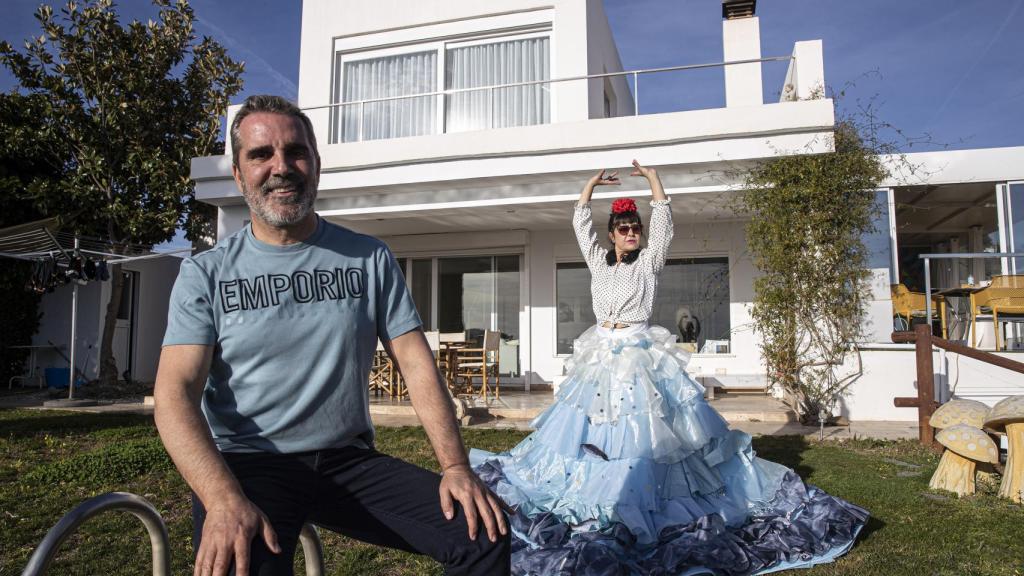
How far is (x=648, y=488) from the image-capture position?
132 inches

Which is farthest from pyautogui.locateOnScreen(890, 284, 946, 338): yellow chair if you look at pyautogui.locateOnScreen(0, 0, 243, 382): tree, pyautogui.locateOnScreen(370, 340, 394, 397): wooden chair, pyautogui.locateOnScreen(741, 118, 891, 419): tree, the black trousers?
pyautogui.locateOnScreen(0, 0, 243, 382): tree

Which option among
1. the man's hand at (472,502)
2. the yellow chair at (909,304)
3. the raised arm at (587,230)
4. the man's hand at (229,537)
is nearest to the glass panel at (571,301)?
the yellow chair at (909,304)

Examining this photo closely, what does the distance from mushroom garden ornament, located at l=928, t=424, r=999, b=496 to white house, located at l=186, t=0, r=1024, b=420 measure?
3061 mm

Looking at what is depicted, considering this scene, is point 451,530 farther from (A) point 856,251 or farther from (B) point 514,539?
(A) point 856,251

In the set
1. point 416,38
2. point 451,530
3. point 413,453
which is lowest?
point 413,453

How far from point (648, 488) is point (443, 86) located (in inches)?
341

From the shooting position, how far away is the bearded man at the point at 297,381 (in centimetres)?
149

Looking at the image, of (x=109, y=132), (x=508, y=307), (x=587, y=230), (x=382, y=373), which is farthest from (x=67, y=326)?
(x=587, y=230)

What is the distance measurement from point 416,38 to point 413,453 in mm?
7486

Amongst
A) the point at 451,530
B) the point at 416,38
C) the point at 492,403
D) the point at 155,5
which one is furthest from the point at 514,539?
the point at 155,5

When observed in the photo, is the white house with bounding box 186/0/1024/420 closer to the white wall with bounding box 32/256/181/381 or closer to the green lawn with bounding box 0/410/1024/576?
the green lawn with bounding box 0/410/1024/576

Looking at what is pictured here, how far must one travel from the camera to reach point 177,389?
1470 millimetres

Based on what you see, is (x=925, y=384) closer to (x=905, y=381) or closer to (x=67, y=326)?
(x=905, y=381)

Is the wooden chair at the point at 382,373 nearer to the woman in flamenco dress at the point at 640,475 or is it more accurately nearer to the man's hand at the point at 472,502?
the woman in flamenco dress at the point at 640,475
